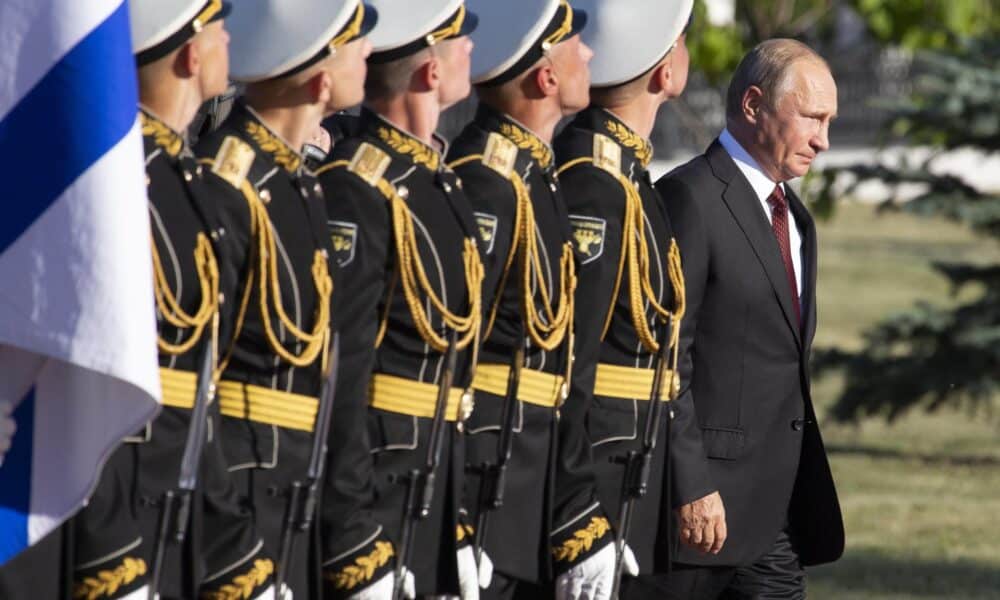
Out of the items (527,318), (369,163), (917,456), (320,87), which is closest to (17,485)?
(320,87)

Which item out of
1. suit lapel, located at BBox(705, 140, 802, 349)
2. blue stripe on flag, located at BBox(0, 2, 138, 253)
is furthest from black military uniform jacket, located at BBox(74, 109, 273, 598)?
suit lapel, located at BBox(705, 140, 802, 349)

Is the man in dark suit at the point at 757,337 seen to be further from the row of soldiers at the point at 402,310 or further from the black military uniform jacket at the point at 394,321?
the black military uniform jacket at the point at 394,321

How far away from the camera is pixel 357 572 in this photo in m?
4.73

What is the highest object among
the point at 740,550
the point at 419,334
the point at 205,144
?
the point at 205,144

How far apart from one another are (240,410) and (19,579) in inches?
22.2

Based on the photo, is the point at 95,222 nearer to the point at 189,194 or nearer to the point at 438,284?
the point at 189,194

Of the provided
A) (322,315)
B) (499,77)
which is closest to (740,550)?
(499,77)

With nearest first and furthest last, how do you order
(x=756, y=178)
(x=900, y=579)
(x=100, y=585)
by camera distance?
1. (x=100, y=585)
2. (x=756, y=178)
3. (x=900, y=579)

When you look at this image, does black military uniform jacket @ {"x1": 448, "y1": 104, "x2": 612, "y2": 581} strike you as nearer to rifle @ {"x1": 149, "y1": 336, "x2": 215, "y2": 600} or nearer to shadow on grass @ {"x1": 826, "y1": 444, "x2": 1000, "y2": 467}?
rifle @ {"x1": 149, "y1": 336, "x2": 215, "y2": 600}

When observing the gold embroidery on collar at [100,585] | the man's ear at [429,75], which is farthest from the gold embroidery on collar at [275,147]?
the gold embroidery on collar at [100,585]

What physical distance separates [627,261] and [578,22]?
549 millimetres

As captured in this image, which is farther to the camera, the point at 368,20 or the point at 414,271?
the point at 414,271

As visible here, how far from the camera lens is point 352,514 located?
187 inches

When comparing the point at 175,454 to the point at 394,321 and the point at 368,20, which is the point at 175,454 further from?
the point at 368,20
